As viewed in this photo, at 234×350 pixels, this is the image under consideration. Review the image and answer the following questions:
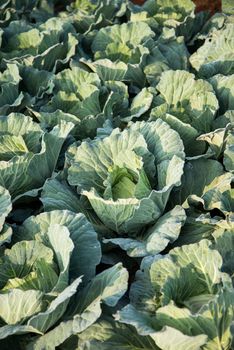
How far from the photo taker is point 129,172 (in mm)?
2850

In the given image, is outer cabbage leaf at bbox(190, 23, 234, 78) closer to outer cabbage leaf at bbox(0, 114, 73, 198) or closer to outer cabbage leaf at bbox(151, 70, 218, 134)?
outer cabbage leaf at bbox(151, 70, 218, 134)

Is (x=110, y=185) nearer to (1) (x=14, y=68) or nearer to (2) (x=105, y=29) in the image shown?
(1) (x=14, y=68)

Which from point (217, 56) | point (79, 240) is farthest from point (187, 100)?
point (79, 240)

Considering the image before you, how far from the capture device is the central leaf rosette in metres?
2.68

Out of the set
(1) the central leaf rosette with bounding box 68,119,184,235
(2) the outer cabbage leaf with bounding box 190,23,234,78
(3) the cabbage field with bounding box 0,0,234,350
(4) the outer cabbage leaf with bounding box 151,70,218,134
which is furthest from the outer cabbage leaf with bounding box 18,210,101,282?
(2) the outer cabbage leaf with bounding box 190,23,234,78

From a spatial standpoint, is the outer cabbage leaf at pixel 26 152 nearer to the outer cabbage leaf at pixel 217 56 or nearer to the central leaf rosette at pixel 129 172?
the central leaf rosette at pixel 129 172

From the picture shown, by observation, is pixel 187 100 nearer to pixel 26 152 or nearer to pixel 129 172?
pixel 129 172

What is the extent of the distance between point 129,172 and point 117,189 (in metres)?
0.11

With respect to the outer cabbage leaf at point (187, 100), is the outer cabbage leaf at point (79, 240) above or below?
below

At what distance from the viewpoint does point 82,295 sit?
8.01 ft

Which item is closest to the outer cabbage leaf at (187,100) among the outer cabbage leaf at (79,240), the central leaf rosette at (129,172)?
the central leaf rosette at (129,172)

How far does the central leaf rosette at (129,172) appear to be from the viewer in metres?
2.68

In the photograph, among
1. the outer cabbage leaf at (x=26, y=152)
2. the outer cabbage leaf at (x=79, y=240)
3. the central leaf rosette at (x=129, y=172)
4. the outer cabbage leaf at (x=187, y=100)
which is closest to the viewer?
the outer cabbage leaf at (x=79, y=240)

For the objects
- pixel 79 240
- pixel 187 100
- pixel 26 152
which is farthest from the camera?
pixel 187 100
